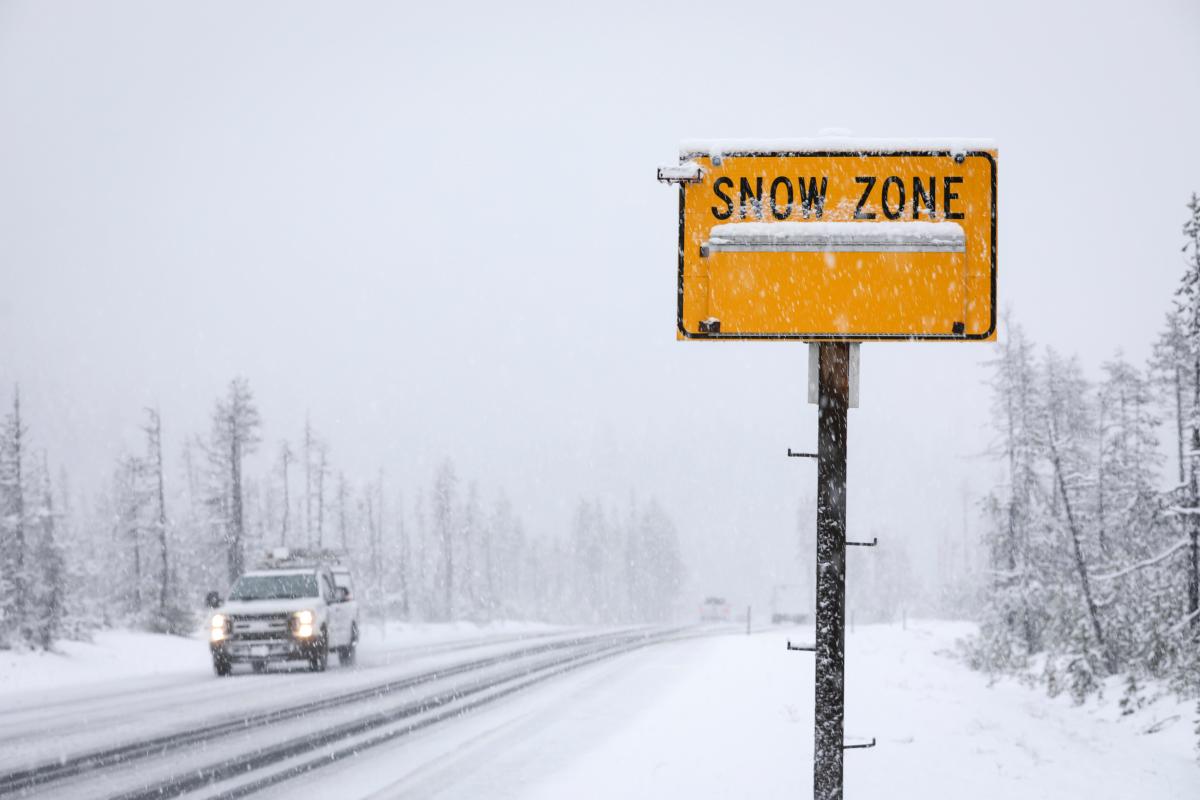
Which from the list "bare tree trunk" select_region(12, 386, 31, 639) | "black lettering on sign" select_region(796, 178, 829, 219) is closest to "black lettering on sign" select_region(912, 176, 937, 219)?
"black lettering on sign" select_region(796, 178, 829, 219)

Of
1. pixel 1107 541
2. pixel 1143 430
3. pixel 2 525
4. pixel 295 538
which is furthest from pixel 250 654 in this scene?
pixel 295 538

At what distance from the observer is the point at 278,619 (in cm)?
1733

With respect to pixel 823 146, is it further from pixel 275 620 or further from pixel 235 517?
pixel 235 517

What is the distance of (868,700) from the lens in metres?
13.0

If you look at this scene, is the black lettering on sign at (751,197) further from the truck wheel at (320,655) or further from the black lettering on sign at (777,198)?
the truck wheel at (320,655)

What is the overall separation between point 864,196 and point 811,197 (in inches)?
9.4

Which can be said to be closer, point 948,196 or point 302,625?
point 948,196

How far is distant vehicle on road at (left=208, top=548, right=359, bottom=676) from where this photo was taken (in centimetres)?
1728

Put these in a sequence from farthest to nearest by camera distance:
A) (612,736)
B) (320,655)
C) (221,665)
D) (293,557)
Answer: (293,557) < (320,655) < (221,665) < (612,736)

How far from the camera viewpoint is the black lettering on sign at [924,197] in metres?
4.48

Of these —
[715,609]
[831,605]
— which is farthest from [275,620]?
[715,609]

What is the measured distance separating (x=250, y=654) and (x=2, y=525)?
18779 millimetres

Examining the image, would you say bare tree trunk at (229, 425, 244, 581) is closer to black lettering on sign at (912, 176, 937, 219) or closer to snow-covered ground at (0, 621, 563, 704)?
snow-covered ground at (0, 621, 563, 704)

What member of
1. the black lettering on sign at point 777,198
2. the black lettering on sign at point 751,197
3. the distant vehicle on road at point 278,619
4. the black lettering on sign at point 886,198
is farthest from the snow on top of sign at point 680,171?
the distant vehicle on road at point 278,619
